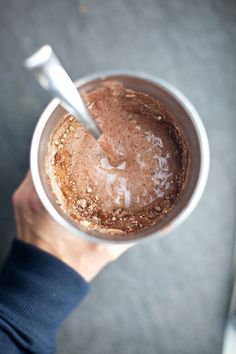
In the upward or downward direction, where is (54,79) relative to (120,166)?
upward

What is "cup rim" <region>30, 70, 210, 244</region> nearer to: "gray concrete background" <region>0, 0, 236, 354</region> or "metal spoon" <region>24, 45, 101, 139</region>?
"metal spoon" <region>24, 45, 101, 139</region>

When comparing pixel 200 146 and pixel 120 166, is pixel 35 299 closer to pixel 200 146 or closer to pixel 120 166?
pixel 120 166

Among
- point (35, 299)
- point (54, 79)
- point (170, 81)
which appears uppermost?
point (54, 79)

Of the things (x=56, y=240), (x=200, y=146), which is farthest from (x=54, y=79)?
(x=56, y=240)

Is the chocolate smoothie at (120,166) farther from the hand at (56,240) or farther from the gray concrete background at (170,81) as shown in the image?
the gray concrete background at (170,81)

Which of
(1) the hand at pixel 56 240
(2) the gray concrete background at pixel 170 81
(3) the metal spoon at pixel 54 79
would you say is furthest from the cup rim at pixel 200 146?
(2) the gray concrete background at pixel 170 81
